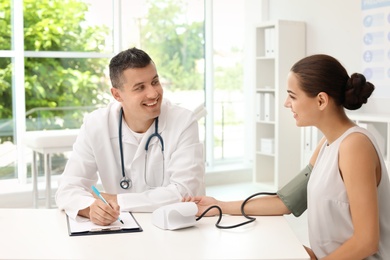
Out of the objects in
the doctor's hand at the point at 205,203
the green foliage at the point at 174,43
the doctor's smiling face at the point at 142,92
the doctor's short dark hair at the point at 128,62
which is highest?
the green foliage at the point at 174,43

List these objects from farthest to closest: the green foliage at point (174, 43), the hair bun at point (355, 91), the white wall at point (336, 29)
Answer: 1. the green foliage at point (174, 43)
2. the white wall at point (336, 29)
3. the hair bun at point (355, 91)

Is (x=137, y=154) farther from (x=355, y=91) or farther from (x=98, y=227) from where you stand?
(x=355, y=91)

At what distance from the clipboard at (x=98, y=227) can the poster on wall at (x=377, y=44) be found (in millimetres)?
3495

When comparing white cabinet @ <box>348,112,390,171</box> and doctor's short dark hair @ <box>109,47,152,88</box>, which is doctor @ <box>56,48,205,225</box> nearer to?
doctor's short dark hair @ <box>109,47,152,88</box>

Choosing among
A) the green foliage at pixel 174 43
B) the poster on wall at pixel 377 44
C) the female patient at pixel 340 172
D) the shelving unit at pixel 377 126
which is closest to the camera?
the female patient at pixel 340 172

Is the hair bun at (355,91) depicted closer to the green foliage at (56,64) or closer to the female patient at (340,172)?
the female patient at (340,172)

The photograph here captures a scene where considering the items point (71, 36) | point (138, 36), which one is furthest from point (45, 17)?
point (138, 36)

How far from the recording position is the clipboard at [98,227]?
5.68 feet

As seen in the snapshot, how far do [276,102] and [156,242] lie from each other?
4122 mm

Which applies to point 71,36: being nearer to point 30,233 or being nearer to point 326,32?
point 326,32

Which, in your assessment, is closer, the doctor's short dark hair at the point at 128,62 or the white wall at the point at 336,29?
the doctor's short dark hair at the point at 128,62

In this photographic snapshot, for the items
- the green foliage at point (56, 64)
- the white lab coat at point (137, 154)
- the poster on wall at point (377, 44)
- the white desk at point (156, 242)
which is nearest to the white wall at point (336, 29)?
the poster on wall at point (377, 44)

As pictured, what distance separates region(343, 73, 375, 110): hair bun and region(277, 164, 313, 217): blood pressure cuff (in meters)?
0.30

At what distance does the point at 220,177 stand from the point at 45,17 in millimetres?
2426
